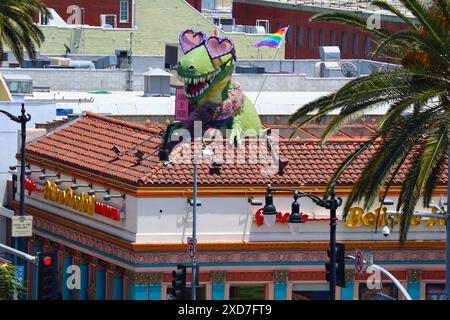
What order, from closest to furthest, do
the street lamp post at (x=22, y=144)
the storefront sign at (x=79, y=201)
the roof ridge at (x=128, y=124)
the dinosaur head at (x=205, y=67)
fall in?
1. the street lamp post at (x=22, y=144)
2. the storefront sign at (x=79, y=201)
3. the dinosaur head at (x=205, y=67)
4. the roof ridge at (x=128, y=124)

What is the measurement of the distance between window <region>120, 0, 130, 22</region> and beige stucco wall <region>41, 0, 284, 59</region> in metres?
4.43

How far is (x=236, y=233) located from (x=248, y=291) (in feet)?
5.97

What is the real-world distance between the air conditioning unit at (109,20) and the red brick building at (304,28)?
16.7 m

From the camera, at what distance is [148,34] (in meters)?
122

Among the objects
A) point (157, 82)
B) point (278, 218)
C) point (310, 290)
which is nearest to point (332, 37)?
point (157, 82)

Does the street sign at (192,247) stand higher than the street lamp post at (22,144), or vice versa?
the street lamp post at (22,144)

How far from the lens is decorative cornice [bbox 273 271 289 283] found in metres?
57.8

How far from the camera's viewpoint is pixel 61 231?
2477 inches

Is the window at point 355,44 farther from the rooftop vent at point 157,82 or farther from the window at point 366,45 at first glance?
the rooftop vent at point 157,82

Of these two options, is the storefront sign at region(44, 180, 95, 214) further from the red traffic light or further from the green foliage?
the green foliage

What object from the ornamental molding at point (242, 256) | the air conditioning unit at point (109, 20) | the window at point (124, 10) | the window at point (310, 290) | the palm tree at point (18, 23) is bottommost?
the window at point (310, 290)

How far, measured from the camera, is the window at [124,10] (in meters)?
128

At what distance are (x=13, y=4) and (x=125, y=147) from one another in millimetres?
11563

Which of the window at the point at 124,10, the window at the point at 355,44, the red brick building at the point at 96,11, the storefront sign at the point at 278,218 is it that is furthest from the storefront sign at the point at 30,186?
the window at the point at 355,44
